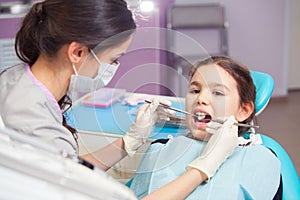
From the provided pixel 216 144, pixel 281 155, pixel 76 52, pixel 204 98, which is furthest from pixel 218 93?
pixel 76 52

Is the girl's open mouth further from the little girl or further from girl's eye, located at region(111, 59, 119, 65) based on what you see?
girl's eye, located at region(111, 59, 119, 65)

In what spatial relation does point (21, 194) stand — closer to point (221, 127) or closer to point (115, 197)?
point (115, 197)

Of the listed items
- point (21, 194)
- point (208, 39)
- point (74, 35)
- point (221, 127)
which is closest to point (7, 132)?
point (21, 194)

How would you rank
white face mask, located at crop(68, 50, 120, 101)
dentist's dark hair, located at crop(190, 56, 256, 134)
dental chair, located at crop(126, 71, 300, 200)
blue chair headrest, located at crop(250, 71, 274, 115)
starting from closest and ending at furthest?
1. white face mask, located at crop(68, 50, 120, 101)
2. dental chair, located at crop(126, 71, 300, 200)
3. dentist's dark hair, located at crop(190, 56, 256, 134)
4. blue chair headrest, located at crop(250, 71, 274, 115)

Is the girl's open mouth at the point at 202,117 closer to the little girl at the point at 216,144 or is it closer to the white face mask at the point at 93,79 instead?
the little girl at the point at 216,144

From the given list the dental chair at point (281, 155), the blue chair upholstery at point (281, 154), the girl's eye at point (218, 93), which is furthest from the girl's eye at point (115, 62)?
the blue chair upholstery at point (281, 154)

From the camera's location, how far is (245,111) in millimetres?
1384

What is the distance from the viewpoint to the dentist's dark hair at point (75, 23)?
3.09 feet

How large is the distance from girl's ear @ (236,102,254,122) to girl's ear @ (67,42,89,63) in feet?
1.99

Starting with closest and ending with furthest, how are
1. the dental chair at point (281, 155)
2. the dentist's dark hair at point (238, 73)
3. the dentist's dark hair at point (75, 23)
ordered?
the dentist's dark hair at point (75, 23) → the dental chair at point (281, 155) → the dentist's dark hair at point (238, 73)

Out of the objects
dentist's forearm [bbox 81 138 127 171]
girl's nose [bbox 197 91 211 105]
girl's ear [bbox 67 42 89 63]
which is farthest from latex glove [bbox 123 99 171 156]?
girl's ear [bbox 67 42 89 63]

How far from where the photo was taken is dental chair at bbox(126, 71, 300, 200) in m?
1.22

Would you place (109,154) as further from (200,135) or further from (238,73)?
(238,73)

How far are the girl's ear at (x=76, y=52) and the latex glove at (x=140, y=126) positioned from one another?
35 cm
